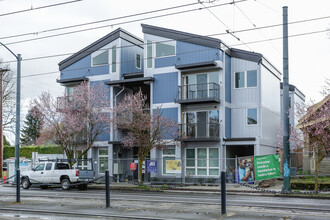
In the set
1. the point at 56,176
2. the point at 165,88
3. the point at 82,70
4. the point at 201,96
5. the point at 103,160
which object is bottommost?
the point at 56,176

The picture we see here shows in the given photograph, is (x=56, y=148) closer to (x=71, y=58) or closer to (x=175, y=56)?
(x=71, y=58)

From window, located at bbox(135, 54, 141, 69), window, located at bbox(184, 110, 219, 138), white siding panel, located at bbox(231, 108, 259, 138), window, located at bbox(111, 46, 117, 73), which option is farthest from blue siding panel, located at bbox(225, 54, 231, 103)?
window, located at bbox(111, 46, 117, 73)

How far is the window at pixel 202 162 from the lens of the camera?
102ft

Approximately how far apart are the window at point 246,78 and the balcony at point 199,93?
7.23 feet

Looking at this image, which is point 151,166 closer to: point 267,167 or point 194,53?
point 194,53

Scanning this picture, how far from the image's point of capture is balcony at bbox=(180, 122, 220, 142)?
3098 centimetres

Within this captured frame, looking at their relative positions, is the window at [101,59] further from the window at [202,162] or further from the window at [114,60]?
the window at [202,162]

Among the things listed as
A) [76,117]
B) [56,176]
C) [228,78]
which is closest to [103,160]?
[76,117]

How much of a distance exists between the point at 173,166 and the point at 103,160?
679cm

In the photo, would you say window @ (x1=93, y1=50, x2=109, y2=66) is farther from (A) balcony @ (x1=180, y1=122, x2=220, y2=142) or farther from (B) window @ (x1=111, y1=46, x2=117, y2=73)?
(A) balcony @ (x1=180, y1=122, x2=220, y2=142)

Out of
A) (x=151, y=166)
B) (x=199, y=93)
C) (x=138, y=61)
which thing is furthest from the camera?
(x=138, y=61)

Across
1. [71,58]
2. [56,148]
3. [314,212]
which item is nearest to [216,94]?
[71,58]

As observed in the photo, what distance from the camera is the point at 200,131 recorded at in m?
31.5

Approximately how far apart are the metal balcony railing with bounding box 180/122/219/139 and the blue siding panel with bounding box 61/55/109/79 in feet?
27.6
